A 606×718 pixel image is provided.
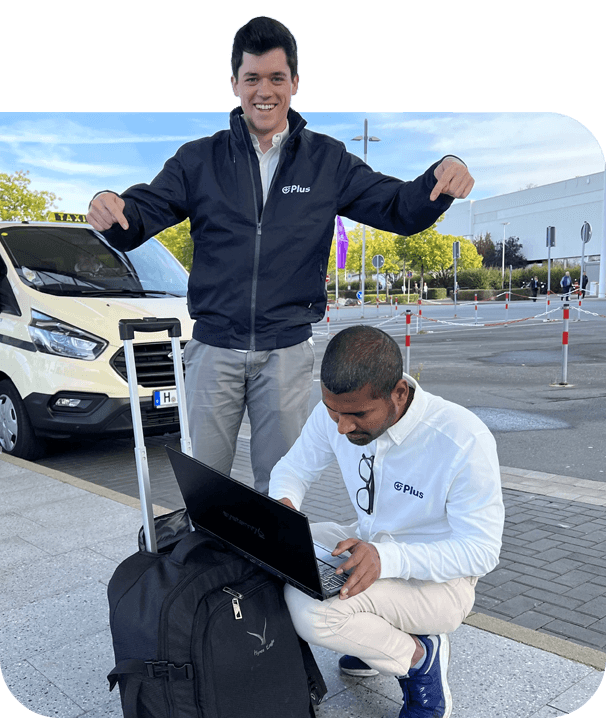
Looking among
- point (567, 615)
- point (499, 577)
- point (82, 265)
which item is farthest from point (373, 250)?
point (567, 615)

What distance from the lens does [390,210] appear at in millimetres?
2867

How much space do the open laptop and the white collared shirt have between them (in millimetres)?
1137

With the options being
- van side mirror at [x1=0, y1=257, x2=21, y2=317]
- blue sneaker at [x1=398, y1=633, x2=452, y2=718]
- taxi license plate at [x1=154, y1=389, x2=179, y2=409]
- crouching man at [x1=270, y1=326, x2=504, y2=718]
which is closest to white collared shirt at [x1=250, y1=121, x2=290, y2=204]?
crouching man at [x1=270, y1=326, x2=504, y2=718]

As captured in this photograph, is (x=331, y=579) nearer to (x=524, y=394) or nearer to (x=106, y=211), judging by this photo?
(x=106, y=211)

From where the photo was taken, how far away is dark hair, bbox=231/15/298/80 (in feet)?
8.91

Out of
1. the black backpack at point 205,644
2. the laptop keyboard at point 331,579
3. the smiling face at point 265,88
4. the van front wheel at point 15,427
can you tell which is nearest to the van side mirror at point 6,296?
the van front wheel at point 15,427

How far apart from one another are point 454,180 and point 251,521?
133cm

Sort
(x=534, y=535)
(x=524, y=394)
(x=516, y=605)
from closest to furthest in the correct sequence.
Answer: (x=516, y=605) < (x=534, y=535) < (x=524, y=394)

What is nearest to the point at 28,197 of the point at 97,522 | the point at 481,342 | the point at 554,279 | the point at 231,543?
the point at 481,342

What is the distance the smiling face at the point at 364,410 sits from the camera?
Answer: 2166 mm

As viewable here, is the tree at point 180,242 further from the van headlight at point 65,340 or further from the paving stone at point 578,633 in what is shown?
the paving stone at point 578,633

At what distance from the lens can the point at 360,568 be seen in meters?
2.18

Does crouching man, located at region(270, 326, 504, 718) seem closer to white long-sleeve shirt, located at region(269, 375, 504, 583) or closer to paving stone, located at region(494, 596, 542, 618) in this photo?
white long-sleeve shirt, located at region(269, 375, 504, 583)

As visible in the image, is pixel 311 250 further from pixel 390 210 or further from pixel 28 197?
pixel 28 197
